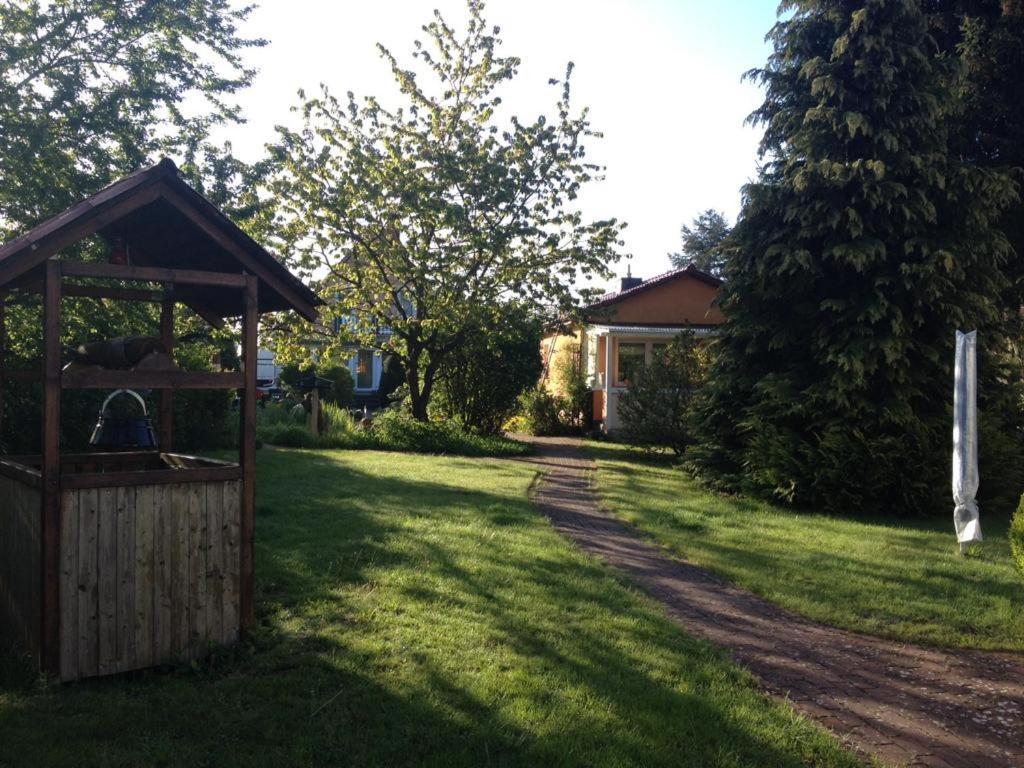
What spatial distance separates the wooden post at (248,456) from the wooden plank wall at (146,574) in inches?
1.8

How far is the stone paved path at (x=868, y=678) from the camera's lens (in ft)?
13.5

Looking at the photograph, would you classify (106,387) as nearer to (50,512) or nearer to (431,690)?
(50,512)

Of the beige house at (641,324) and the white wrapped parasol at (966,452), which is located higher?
the beige house at (641,324)

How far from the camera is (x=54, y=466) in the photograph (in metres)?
4.55

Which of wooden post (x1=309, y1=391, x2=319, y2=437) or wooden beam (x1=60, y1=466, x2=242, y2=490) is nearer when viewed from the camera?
wooden beam (x1=60, y1=466, x2=242, y2=490)

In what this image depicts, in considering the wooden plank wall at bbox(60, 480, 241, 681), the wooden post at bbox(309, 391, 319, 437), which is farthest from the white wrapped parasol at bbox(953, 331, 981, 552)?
the wooden post at bbox(309, 391, 319, 437)

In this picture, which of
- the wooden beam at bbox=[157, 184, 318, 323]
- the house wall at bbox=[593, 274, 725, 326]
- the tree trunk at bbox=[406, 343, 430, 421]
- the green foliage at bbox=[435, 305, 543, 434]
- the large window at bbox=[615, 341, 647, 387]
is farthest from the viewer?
the house wall at bbox=[593, 274, 725, 326]

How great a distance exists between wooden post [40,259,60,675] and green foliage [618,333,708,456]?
13201 mm

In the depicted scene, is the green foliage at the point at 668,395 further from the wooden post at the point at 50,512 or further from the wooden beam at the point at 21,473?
the wooden post at the point at 50,512

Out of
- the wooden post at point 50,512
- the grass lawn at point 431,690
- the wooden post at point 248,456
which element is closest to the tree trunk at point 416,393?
the grass lawn at point 431,690

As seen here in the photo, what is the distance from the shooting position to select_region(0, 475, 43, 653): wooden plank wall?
480cm

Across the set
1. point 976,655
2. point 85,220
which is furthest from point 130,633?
point 976,655

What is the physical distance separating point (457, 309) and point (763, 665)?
13.3 m

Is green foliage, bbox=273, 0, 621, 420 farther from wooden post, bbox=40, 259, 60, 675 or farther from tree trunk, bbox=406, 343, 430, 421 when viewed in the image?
wooden post, bbox=40, 259, 60, 675
